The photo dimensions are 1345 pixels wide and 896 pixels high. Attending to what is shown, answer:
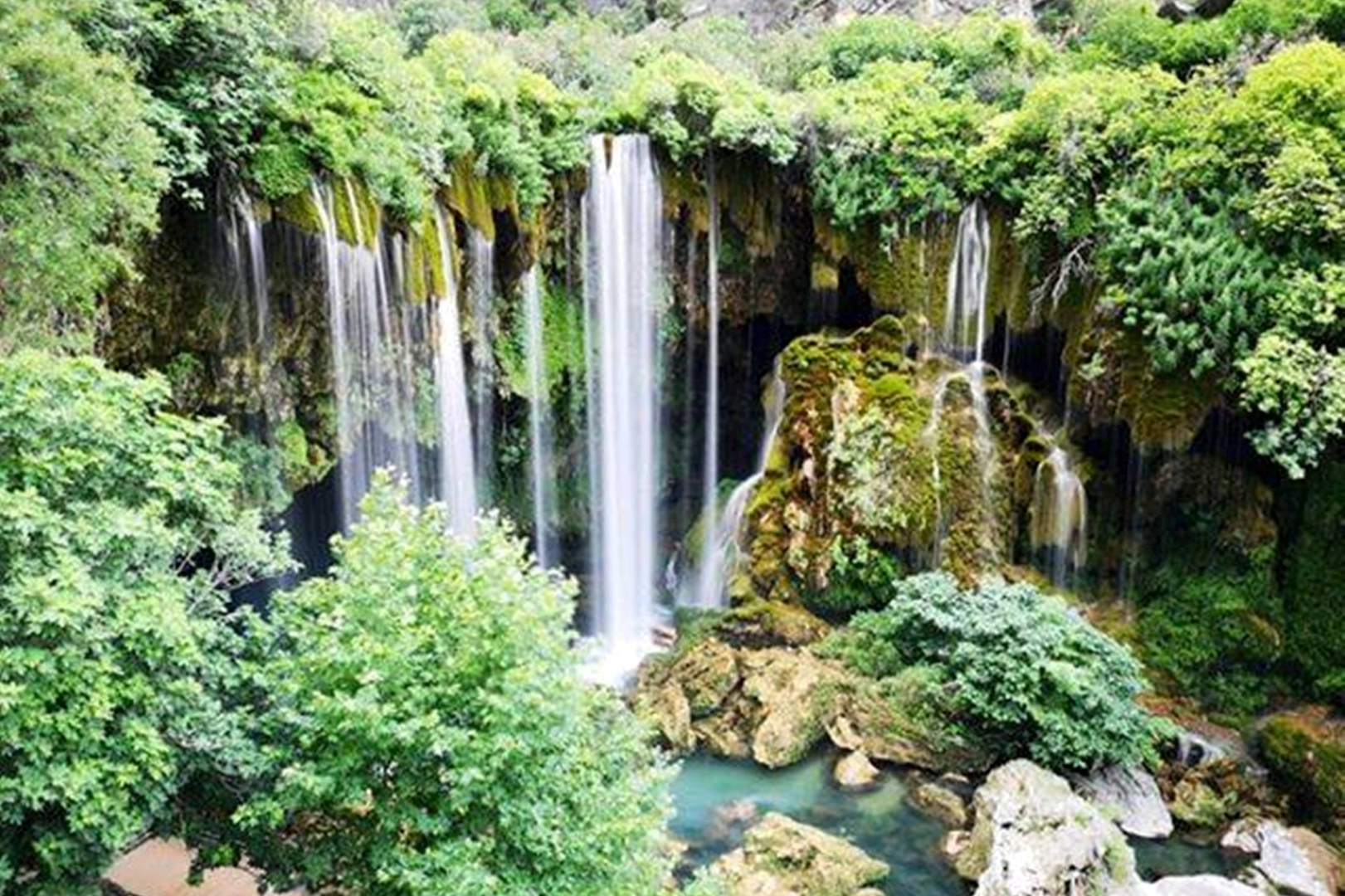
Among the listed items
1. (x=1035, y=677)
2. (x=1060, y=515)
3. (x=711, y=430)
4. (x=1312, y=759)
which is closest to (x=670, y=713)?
(x=1035, y=677)

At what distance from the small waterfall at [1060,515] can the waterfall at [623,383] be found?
21.1 ft

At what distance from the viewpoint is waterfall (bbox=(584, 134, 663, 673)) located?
15.1 metres

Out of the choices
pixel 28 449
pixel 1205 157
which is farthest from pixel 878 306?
pixel 28 449

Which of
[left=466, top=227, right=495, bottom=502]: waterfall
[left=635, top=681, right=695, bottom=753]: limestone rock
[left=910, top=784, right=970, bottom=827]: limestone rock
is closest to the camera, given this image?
[left=910, top=784, right=970, bottom=827]: limestone rock

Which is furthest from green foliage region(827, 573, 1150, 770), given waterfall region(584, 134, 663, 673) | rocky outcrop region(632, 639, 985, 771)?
waterfall region(584, 134, 663, 673)

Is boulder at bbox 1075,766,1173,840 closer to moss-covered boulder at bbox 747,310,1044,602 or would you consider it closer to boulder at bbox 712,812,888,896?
boulder at bbox 712,812,888,896

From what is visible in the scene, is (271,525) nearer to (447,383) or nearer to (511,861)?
(447,383)

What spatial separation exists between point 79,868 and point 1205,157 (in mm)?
13867

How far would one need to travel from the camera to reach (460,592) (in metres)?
5.77

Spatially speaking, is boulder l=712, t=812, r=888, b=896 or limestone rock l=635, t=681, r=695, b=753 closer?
boulder l=712, t=812, r=888, b=896

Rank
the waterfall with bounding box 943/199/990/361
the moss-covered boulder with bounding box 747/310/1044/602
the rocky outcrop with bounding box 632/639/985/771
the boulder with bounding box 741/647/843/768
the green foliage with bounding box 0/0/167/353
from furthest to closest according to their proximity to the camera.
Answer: the waterfall with bounding box 943/199/990/361 < the moss-covered boulder with bounding box 747/310/1044/602 < the boulder with bounding box 741/647/843/768 < the rocky outcrop with bounding box 632/639/985/771 < the green foliage with bounding box 0/0/167/353

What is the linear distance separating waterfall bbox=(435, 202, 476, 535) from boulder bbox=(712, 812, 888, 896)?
5.63 meters

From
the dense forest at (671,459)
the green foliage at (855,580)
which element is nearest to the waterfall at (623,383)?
the dense forest at (671,459)

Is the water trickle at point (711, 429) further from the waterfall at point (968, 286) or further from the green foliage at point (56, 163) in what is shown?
the green foliage at point (56, 163)
